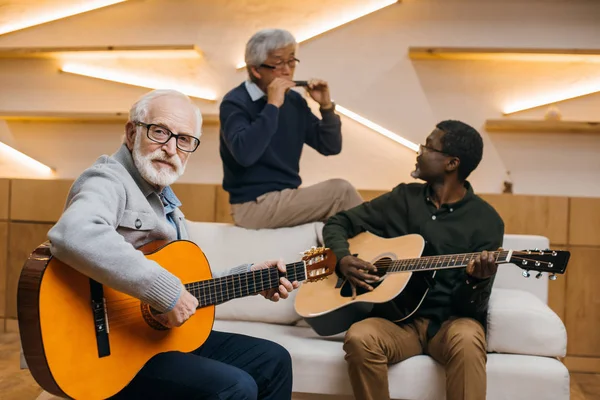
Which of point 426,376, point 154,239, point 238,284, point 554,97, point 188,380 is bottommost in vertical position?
point 426,376

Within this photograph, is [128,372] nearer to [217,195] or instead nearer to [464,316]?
[464,316]

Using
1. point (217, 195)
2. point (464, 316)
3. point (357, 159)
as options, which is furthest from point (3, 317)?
point (464, 316)

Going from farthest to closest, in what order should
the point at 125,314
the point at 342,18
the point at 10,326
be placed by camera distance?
the point at 342,18 → the point at 10,326 → the point at 125,314

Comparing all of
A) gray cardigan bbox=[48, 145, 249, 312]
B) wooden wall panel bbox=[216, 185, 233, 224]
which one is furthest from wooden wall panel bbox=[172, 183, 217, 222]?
gray cardigan bbox=[48, 145, 249, 312]

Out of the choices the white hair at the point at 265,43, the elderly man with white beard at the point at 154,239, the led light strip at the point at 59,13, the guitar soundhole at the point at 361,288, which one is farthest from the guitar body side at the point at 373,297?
the led light strip at the point at 59,13

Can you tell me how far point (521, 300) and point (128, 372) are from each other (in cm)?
153

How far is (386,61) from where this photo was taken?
4094 millimetres

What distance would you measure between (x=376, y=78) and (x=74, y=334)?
2.89 meters

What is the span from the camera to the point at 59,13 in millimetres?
4395

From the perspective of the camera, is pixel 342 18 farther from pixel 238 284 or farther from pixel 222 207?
pixel 238 284

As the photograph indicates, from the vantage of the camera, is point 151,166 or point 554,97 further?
point 554,97

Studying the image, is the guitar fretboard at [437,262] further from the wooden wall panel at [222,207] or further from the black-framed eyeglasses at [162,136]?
the wooden wall panel at [222,207]

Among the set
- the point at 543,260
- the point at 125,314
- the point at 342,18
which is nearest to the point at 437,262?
the point at 543,260

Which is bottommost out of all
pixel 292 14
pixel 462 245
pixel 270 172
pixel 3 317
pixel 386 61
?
pixel 3 317
